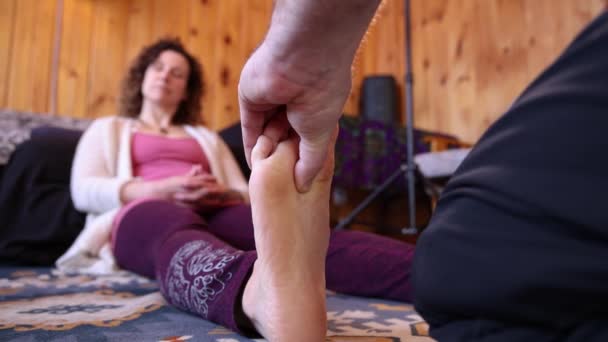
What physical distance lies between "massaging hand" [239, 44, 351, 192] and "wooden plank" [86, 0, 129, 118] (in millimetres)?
1888

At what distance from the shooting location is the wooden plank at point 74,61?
2.03 m

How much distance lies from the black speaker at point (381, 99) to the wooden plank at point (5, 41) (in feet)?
5.56

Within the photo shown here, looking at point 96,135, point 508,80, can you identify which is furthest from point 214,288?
point 508,80

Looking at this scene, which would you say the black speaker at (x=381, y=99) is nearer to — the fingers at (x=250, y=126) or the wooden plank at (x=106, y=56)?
the wooden plank at (x=106, y=56)

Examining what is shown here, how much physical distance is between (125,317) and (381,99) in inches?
83.0

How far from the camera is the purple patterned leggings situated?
0.51 metres

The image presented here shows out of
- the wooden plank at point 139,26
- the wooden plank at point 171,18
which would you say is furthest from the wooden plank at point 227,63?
the wooden plank at point 139,26

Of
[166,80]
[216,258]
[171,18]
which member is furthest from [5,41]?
[216,258]

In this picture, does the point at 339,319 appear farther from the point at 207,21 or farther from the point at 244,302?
the point at 207,21

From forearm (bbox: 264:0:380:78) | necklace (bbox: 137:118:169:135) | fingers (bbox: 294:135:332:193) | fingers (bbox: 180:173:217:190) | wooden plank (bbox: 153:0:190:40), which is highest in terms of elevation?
wooden plank (bbox: 153:0:190:40)

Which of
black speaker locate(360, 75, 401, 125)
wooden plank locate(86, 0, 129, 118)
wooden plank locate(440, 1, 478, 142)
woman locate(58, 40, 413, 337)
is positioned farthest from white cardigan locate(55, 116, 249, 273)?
wooden plank locate(440, 1, 478, 142)

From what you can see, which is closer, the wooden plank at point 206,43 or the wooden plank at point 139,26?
the wooden plank at point 139,26

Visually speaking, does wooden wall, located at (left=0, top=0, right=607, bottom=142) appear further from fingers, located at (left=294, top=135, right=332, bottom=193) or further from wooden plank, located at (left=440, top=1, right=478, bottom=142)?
fingers, located at (left=294, top=135, right=332, bottom=193)

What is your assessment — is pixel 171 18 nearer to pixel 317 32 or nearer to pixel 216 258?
pixel 216 258
